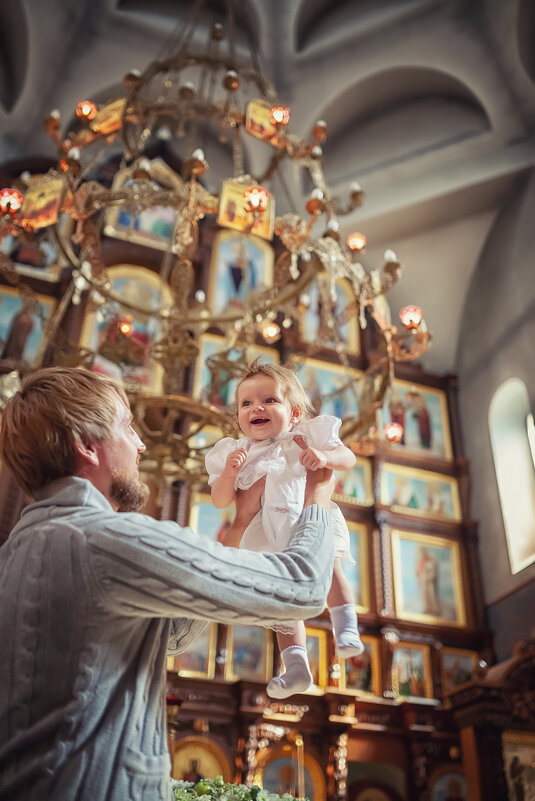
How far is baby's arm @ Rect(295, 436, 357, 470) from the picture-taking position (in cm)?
186

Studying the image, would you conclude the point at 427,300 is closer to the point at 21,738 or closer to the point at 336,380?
Result: the point at 336,380

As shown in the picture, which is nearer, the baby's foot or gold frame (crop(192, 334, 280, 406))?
the baby's foot

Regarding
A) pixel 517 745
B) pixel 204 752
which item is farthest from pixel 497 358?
pixel 204 752

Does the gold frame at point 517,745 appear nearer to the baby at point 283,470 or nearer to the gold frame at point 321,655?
the gold frame at point 321,655

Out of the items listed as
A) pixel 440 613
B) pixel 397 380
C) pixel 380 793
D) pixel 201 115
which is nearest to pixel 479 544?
pixel 440 613

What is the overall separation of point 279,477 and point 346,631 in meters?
0.47

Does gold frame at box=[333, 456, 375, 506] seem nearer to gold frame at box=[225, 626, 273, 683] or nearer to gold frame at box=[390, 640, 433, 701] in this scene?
gold frame at box=[390, 640, 433, 701]

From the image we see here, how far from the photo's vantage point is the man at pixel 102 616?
131 centimetres

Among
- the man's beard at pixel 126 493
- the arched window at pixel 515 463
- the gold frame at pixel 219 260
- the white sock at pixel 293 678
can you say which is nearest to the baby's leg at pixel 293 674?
the white sock at pixel 293 678

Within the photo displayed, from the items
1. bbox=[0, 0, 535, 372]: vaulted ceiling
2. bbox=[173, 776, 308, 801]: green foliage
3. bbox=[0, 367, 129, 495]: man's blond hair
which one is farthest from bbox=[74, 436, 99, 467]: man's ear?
bbox=[0, 0, 535, 372]: vaulted ceiling

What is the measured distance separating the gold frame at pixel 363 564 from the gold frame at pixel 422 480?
0.64 meters

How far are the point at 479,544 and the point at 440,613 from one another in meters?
1.55

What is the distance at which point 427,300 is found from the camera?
578 inches

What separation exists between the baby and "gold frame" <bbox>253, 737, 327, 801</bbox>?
8.19m
